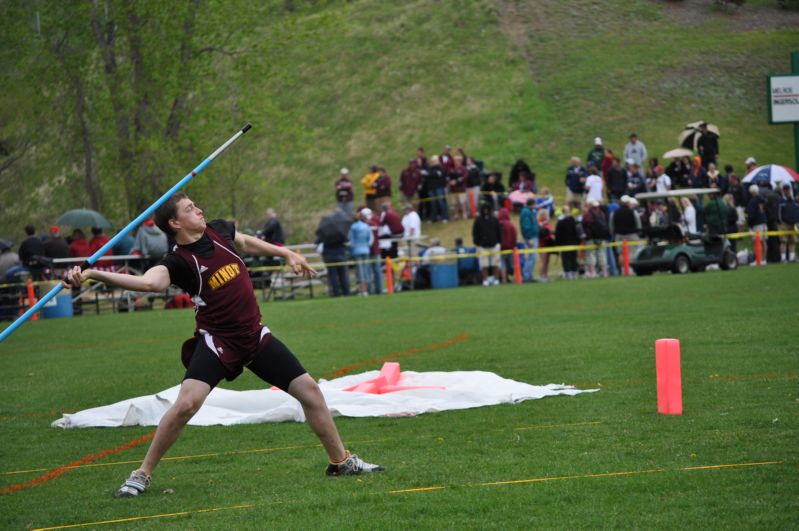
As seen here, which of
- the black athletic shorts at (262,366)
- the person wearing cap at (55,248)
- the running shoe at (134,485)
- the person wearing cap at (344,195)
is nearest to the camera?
the running shoe at (134,485)

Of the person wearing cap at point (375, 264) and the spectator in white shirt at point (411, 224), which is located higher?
the spectator in white shirt at point (411, 224)

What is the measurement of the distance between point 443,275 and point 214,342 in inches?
981

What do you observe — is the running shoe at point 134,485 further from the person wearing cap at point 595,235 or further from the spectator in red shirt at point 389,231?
the spectator in red shirt at point 389,231

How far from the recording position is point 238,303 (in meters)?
7.91

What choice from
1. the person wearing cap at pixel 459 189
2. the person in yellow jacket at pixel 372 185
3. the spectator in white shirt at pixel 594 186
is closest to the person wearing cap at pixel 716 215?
the spectator in white shirt at pixel 594 186

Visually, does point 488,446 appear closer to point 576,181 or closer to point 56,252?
point 56,252

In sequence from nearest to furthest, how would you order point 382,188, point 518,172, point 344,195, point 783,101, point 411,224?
point 411,224, point 783,101, point 344,195, point 382,188, point 518,172

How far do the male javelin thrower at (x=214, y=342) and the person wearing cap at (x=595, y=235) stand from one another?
79.8ft

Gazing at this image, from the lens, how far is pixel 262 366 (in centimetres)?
796

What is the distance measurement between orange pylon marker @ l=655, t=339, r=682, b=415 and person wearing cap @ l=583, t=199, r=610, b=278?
2213 centimetres

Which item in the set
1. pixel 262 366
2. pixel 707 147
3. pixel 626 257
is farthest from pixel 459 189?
pixel 262 366

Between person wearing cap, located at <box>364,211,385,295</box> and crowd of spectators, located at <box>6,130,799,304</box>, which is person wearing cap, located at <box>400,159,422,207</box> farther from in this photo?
person wearing cap, located at <box>364,211,385,295</box>

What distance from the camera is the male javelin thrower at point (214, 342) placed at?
7.77 metres

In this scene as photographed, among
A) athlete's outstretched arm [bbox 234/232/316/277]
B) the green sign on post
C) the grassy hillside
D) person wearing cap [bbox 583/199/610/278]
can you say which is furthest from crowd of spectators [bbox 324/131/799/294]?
athlete's outstretched arm [bbox 234/232/316/277]
